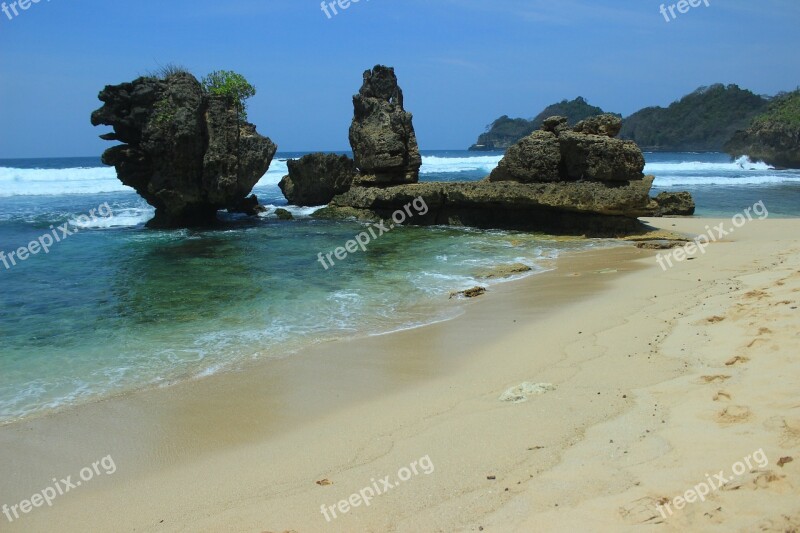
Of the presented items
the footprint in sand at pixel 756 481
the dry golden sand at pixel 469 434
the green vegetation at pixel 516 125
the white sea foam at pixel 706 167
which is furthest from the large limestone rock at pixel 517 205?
the green vegetation at pixel 516 125

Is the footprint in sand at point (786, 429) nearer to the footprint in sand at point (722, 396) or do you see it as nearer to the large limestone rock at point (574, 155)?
the footprint in sand at point (722, 396)

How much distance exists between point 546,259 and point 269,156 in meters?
13.2

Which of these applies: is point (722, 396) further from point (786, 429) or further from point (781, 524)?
point (781, 524)

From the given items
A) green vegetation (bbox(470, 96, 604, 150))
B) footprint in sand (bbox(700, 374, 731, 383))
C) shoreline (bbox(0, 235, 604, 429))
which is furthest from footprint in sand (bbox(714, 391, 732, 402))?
green vegetation (bbox(470, 96, 604, 150))

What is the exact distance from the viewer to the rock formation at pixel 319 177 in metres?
25.8

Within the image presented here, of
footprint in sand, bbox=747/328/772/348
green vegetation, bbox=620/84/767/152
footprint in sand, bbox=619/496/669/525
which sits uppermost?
green vegetation, bbox=620/84/767/152

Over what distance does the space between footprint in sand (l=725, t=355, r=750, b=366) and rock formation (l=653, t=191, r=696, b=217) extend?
664 inches

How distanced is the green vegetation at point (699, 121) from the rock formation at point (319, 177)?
105280mm

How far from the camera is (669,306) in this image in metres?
8.36

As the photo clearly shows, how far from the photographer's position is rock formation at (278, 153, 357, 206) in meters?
25.8

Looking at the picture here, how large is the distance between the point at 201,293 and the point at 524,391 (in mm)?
7544

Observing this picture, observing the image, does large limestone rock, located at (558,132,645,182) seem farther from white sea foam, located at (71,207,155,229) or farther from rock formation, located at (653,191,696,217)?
white sea foam, located at (71,207,155,229)

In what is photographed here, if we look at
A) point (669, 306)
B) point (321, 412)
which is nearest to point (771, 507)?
point (321, 412)

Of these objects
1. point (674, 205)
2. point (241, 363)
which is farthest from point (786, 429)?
point (674, 205)
